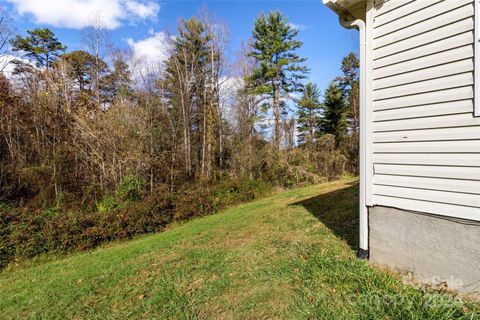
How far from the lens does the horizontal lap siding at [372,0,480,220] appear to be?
6.55ft

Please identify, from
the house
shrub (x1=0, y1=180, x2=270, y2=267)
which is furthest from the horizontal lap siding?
shrub (x1=0, y1=180, x2=270, y2=267)

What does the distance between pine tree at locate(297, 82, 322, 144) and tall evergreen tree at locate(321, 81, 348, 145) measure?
0.51m

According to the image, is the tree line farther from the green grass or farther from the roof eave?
the roof eave

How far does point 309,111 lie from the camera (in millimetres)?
17812

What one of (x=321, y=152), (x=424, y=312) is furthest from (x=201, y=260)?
(x=321, y=152)

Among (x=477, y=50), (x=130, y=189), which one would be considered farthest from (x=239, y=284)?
(x=130, y=189)

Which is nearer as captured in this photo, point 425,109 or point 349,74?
point 425,109

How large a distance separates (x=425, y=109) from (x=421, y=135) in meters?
0.24

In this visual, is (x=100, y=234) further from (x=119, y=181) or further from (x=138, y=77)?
(x=138, y=77)

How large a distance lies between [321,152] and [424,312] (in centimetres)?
1219

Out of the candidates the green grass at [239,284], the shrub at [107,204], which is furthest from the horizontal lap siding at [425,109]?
the shrub at [107,204]

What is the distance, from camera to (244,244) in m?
3.98

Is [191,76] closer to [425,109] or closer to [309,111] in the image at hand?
[309,111]

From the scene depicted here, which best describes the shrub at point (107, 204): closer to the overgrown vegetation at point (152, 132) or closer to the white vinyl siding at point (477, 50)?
the overgrown vegetation at point (152, 132)
